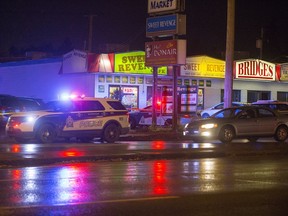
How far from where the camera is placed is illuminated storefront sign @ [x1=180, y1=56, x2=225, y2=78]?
3525 cm

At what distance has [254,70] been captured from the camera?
37.2 meters

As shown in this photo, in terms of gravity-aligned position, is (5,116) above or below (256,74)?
below

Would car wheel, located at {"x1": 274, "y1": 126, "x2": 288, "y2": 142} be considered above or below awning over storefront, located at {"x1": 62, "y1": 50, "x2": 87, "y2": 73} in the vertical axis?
below

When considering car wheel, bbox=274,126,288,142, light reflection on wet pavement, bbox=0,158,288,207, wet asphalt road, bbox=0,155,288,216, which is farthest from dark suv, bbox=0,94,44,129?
light reflection on wet pavement, bbox=0,158,288,207

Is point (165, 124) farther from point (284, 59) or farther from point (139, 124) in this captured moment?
point (284, 59)

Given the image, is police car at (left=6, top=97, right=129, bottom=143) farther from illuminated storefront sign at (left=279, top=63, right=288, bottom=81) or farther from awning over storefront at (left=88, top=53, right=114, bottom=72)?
illuminated storefront sign at (left=279, top=63, right=288, bottom=81)

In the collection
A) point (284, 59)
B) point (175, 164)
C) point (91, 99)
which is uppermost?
point (284, 59)

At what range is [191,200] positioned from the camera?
8891 millimetres

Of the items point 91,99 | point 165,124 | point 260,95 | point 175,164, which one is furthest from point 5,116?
point 260,95

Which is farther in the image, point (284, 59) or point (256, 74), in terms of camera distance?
point (284, 59)

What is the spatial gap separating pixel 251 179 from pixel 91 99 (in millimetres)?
10083

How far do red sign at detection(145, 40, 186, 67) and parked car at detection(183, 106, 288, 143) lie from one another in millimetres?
4998

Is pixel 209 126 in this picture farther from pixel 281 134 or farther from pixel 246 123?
pixel 281 134

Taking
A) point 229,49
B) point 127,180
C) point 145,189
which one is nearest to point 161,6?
point 229,49
